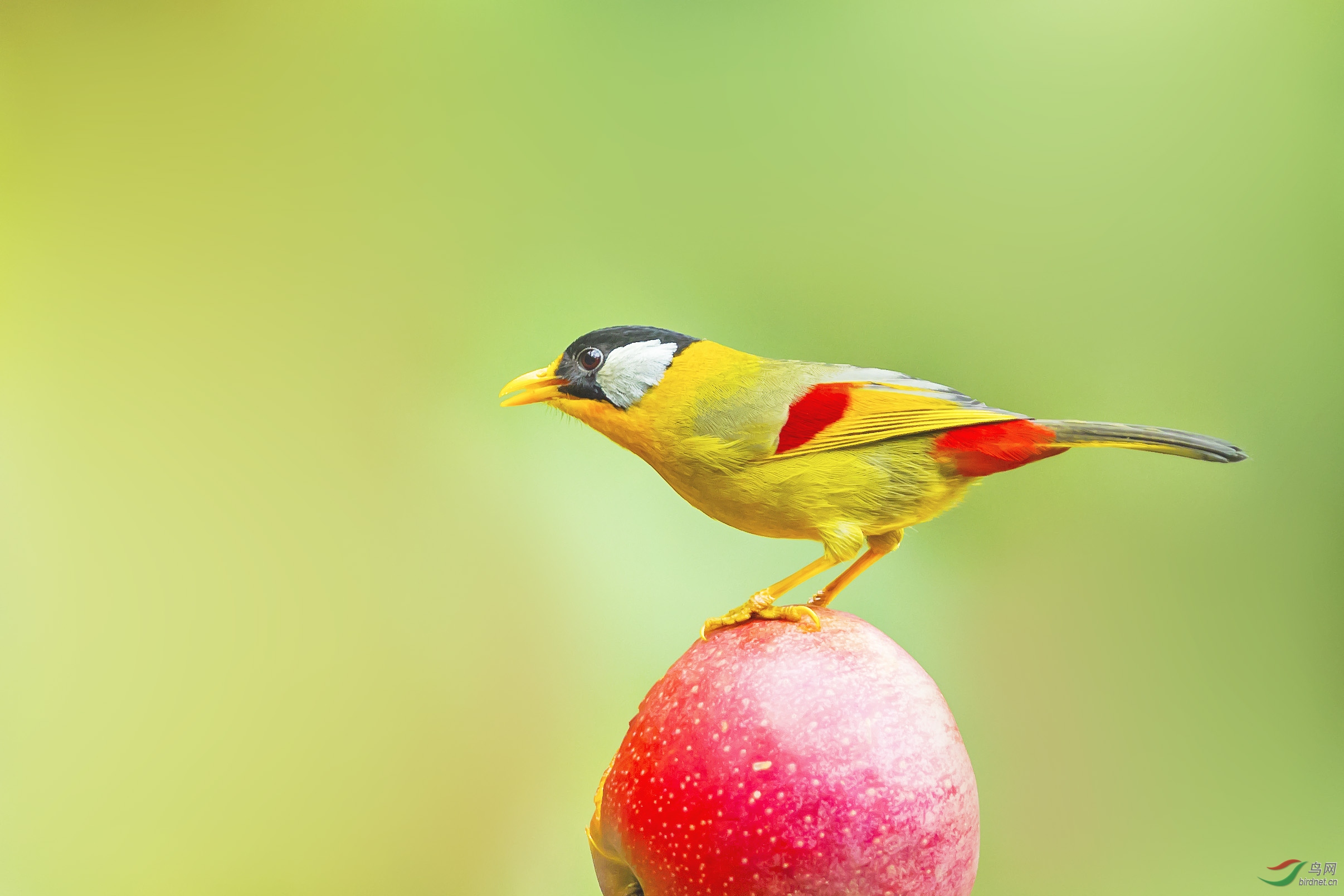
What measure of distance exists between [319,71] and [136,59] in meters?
0.33

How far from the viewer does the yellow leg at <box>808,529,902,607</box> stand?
3.82 feet

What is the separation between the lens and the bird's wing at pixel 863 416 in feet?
3.38

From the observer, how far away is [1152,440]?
3.12ft

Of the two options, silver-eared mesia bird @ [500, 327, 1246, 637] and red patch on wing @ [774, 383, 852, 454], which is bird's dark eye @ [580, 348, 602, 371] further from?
red patch on wing @ [774, 383, 852, 454]

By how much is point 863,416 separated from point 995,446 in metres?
0.16

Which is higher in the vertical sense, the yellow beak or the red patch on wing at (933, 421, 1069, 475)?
the yellow beak

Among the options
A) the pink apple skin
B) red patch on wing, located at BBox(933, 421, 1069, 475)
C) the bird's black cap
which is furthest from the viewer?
the bird's black cap

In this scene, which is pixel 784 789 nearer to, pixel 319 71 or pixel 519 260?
pixel 519 260

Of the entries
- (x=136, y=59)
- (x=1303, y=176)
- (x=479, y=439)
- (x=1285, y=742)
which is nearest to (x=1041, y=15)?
(x=1303, y=176)

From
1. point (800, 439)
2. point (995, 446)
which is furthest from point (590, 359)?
point (995, 446)

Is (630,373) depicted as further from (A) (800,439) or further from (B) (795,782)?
(B) (795,782)

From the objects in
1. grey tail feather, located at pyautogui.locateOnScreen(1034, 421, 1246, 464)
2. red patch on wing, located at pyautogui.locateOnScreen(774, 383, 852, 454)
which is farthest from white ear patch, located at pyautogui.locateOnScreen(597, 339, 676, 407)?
grey tail feather, located at pyautogui.locateOnScreen(1034, 421, 1246, 464)

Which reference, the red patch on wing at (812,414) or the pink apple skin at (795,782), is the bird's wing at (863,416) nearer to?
the red patch on wing at (812,414)

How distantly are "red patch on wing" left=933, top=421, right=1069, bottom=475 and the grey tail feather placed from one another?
31 mm
